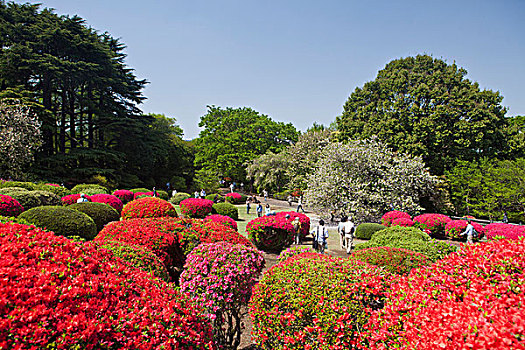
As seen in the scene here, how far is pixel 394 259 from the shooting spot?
18.9ft

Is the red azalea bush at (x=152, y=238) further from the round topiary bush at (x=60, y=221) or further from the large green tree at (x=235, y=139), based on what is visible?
the large green tree at (x=235, y=139)

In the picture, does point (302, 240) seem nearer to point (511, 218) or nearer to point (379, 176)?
point (379, 176)

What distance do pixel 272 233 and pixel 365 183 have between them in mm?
10671

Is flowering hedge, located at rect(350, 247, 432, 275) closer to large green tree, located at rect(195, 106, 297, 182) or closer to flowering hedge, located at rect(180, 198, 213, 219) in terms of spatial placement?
flowering hedge, located at rect(180, 198, 213, 219)

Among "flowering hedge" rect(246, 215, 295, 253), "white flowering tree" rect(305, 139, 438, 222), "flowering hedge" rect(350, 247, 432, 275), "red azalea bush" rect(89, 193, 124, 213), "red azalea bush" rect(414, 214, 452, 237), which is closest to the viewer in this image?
"flowering hedge" rect(350, 247, 432, 275)

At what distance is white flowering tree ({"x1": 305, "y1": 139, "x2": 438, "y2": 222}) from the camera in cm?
1934

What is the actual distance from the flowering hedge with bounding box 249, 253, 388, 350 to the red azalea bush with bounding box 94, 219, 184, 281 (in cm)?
252

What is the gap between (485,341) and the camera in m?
1.71

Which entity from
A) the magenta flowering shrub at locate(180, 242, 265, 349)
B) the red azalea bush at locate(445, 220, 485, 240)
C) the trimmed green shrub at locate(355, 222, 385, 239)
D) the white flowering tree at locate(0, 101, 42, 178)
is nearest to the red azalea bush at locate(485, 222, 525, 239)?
the red azalea bush at locate(445, 220, 485, 240)

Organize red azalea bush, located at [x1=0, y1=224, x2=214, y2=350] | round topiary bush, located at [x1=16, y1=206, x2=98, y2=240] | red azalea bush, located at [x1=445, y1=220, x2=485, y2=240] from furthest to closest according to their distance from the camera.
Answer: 1. red azalea bush, located at [x1=445, y1=220, x2=485, y2=240]
2. round topiary bush, located at [x1=16, y1=206, x2=98, y2=240]
3. red azalea bush, located at [x1=0, y1=224, x2=214, y2=350]

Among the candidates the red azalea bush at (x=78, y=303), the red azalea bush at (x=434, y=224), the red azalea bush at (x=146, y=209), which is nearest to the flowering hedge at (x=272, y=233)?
the red azalea bush at (x=146, y=209)

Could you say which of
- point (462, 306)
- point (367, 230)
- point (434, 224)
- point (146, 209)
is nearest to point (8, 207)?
point (146, 209)

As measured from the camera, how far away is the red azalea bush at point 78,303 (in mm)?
1757

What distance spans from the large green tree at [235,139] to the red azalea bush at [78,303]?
3716 centimetres
